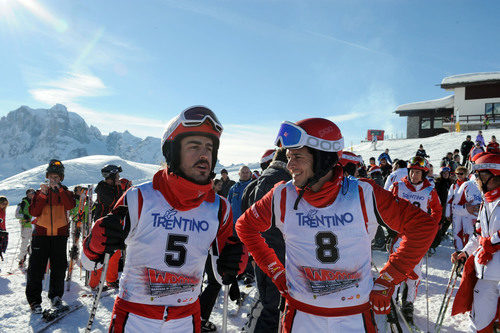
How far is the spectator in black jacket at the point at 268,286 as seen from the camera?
11.2 ft

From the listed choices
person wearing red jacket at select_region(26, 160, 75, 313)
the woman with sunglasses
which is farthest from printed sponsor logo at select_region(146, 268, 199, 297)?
the woman with sunglasses

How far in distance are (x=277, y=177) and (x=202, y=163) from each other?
1.55 m

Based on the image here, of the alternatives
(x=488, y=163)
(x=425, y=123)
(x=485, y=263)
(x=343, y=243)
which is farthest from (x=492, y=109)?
(x=343, y=243)

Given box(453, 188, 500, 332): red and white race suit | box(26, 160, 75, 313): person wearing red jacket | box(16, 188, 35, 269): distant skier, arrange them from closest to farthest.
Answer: box(453, 188, 500, 332): red and white race suit < box(26, 160, 75, 313): person wearing red jacket < box(16, 188, 35, 269): distant skier

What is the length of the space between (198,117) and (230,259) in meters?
1.10

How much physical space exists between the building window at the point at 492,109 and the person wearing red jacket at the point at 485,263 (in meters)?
40.1

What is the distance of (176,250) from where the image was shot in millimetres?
2201

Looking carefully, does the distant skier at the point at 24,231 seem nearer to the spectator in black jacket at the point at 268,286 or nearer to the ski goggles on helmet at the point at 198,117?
the spectator in black jacket at the point at 268,286

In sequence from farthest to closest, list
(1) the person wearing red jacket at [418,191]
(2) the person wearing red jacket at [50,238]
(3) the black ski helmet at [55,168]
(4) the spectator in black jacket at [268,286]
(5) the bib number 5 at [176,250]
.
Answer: (3) the black ski helmet at [55,168] → (2) the person wearing red jacket at [50,238] → (1) the person wearing red jacket at [418,191] → (4) the spectator in black jacket at [268,286] → (5) the bib number 5 at [176,250]

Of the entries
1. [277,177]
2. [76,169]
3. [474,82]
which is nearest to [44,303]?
[277,177]

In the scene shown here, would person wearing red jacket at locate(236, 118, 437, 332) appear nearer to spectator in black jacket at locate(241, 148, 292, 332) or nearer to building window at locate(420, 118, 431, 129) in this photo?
spectator in black jacket at locate(241, 148, 292, 332)

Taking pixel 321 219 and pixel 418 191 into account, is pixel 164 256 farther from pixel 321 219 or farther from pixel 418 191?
pixel 418 191

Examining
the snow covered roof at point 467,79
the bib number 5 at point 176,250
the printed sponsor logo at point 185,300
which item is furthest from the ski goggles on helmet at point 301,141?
the snow covered roof at point 467,79

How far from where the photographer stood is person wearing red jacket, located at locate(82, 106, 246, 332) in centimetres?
212
